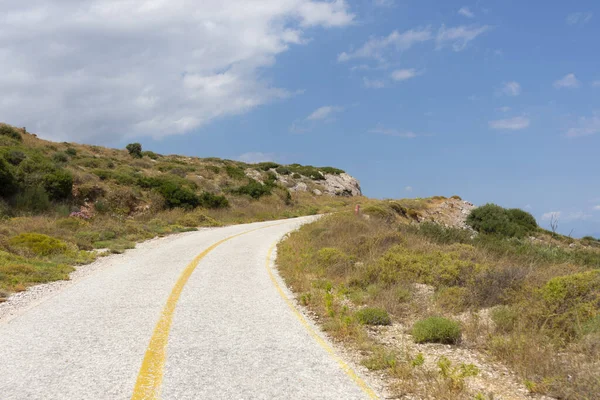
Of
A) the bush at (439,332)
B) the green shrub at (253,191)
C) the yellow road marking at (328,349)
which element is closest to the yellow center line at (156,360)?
the yellow road marking at (328,349)

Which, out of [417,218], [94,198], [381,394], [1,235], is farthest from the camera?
[417,218]

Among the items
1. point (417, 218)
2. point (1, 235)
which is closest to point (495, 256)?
point (1, 235)

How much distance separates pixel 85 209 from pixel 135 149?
116ft

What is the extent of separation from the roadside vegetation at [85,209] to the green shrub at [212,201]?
0.08 meters

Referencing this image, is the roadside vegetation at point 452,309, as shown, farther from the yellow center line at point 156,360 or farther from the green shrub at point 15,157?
A: the green shrub at point 15,157

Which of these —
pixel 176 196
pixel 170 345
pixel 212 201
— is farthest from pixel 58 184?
pixel 170 345

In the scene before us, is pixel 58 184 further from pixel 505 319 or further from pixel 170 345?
pixel 505 319

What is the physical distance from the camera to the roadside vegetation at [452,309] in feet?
18.2

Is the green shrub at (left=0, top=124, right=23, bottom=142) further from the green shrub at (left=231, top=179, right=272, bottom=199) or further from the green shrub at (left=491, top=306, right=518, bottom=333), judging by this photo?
the green shrub at (left=491, top=306, right=518, bottom=333)

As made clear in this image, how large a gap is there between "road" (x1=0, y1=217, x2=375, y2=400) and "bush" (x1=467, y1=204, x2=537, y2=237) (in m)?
23.3

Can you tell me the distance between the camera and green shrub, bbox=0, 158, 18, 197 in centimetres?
2162

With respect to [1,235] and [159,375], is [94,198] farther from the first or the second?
[159,375]

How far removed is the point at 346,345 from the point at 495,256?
7.80m

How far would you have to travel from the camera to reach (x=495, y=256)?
1324 cm
